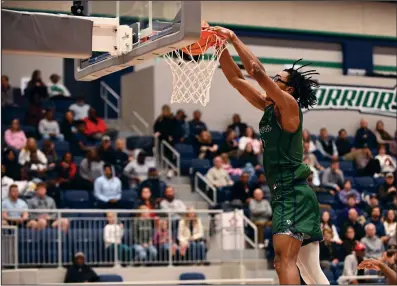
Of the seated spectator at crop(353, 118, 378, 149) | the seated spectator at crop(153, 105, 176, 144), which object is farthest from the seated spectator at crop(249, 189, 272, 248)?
the seated spectator at crop(353, 118, 378, 149)

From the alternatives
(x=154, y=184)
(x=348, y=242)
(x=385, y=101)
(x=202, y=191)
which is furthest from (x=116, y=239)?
(x=385, y=101)

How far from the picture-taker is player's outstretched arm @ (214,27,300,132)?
692cm

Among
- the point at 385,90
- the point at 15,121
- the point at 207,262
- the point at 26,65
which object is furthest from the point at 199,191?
the point at 385,90

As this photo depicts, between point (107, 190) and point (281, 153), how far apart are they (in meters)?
9.82

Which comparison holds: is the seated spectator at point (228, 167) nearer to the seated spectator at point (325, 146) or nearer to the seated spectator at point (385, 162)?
the seated spectator at point (325, 146)

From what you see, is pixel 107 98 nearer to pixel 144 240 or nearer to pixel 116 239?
pixel 144 240

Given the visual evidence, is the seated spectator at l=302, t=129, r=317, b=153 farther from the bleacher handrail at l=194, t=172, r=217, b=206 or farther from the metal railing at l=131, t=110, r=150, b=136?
the metal railing at l=131, t=110, r=150, b=136

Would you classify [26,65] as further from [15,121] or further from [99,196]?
[99,196]

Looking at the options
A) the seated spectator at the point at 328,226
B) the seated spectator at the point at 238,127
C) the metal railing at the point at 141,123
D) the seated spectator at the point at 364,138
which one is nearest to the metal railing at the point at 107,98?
the metal railing at the point at 141,123

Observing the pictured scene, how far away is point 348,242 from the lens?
17375 millimetres

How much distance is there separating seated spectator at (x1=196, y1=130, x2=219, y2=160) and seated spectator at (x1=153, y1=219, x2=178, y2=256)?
3623 millimetres

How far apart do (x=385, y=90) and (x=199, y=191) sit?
7.20 m

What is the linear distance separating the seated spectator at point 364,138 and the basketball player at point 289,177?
14.7 meters

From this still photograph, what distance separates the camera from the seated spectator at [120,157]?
18.0 meters
